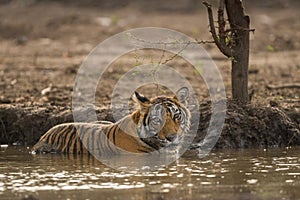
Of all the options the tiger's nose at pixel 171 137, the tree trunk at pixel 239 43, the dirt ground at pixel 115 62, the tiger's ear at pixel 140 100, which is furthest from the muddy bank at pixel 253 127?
the tiger's ear at pixel 140 100

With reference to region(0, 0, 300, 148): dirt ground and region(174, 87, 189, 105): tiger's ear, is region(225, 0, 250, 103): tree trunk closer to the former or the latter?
region(0, 0, 300, 148): dirt ground

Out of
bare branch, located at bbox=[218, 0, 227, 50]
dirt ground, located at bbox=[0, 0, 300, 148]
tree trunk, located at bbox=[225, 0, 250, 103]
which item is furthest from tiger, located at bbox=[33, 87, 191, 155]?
tree trunk, located at bbox=[225, 0, 250, 103]

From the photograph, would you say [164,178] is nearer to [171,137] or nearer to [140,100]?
[171,137]

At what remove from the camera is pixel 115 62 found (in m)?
16.9

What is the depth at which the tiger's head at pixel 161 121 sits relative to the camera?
28.8 ft

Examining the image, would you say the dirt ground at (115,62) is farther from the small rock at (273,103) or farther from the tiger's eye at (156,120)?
the tiger's eye at (156,120)

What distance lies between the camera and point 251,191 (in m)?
7.04

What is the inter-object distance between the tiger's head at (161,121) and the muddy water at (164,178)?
0.27 meters

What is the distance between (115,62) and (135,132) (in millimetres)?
7999

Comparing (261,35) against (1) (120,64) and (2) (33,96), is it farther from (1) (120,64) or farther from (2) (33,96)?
(2) (33,96)

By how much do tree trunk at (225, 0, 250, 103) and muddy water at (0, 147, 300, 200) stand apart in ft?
3.10

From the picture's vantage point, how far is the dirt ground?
9.74 m

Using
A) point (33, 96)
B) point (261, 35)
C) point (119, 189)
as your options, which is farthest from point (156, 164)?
point (261, 35)

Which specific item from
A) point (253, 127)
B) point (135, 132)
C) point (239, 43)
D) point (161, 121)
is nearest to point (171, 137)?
point (161, 121)
